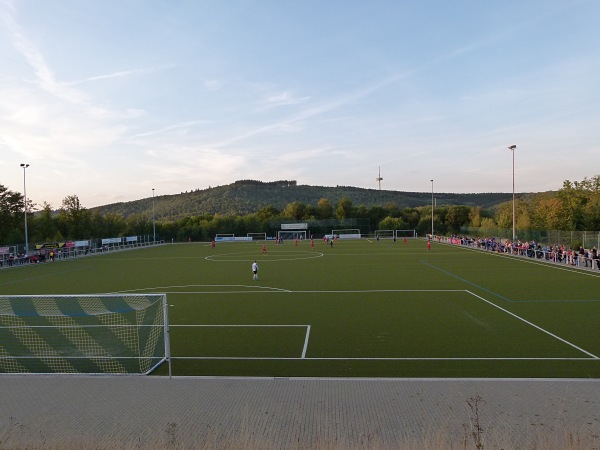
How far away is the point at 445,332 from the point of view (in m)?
13.1

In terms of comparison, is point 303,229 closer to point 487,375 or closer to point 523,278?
point 523,278

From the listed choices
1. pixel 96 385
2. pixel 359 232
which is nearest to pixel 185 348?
pixel 96 385

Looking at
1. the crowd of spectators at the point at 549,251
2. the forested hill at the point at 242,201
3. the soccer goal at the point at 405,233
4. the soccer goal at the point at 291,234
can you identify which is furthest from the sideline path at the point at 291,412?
the forested hill at the point at 242,201

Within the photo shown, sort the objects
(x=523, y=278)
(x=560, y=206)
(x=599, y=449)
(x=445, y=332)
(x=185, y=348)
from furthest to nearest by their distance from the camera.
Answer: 1. (x=560, y=206)
2. (x=523, y=278)
3. (x=445, y=332)
4. (x=185, y=348)
5. (x=599, y=449)

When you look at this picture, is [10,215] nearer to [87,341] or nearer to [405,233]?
[87,341]

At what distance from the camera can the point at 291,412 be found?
291 inches

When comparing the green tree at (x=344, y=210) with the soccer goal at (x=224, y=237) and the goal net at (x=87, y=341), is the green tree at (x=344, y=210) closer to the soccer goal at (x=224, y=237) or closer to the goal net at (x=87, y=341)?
the soccer goal at (x=224, y=237)

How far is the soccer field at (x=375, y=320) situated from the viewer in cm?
1013

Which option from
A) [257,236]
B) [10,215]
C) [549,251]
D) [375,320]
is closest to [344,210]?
[257,236]

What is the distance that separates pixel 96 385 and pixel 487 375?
7478 millimetres

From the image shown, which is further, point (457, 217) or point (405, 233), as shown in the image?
point (457, 217)

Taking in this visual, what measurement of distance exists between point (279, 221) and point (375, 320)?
3288 inches

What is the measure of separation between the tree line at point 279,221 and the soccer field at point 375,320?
30435mm

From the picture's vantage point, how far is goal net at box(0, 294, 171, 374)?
1031cm
